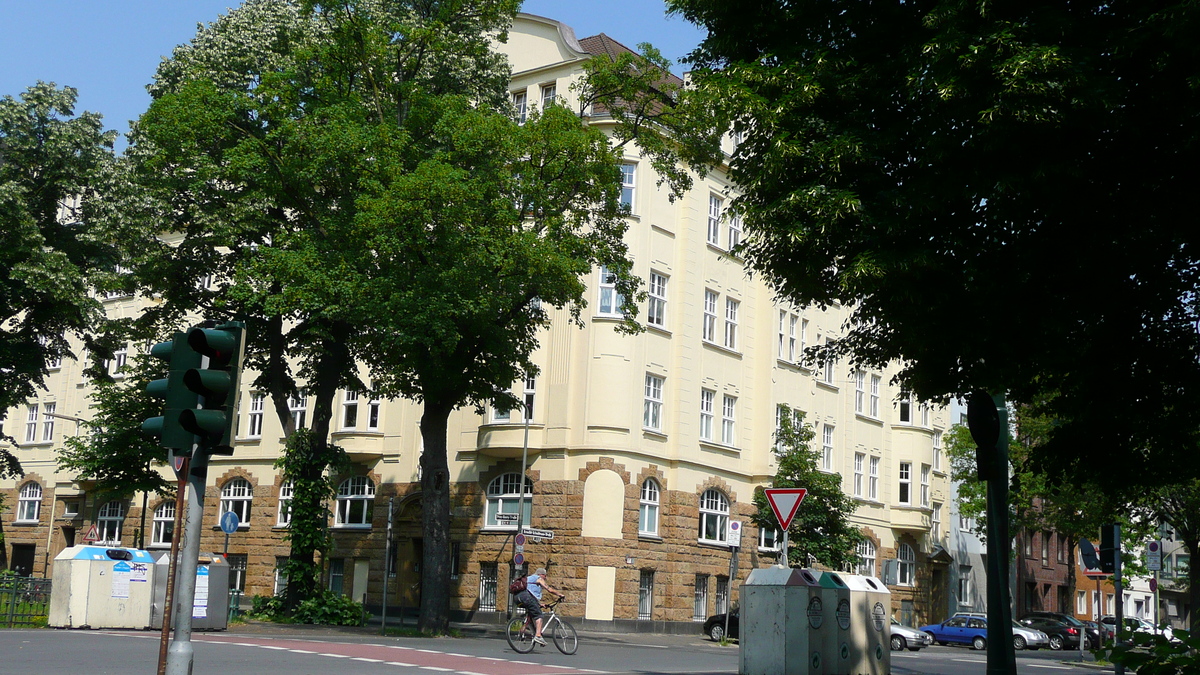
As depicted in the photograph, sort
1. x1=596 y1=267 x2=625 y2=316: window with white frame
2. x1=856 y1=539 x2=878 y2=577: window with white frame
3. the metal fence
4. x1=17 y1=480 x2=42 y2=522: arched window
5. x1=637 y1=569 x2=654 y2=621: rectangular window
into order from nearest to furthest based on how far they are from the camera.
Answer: the metal fence, x1=637 y1=569 x2=654 y2=621: rectangular window, x1=596 y1=267 x2=625 y2=316: window with white frame, x1=856 y1=539 x2=878 y2=577: window with white frame, x1=17 y1=480 x2=42 y2=522: arched window

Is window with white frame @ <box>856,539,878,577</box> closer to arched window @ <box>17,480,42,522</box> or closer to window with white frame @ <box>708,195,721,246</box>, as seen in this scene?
window with white frame @ <box>708,195,721,246</box>

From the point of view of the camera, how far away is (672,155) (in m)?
27.5

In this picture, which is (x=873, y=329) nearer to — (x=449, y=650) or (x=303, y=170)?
(x=449, y=650)

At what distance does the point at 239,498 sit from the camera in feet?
154

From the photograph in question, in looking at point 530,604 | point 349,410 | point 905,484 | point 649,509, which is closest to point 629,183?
point 649,509

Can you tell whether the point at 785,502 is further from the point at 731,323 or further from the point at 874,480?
the point at 874,480

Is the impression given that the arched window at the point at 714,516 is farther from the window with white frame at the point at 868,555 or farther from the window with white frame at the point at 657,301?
the window with white frame at the point at 868,555

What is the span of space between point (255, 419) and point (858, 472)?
24018mm

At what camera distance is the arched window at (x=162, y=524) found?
49.0 m

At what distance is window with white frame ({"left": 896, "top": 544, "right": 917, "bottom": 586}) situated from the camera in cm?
5207

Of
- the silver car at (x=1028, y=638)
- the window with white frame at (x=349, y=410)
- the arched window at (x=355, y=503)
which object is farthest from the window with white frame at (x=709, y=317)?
the silver car at (x=1028, y=638)

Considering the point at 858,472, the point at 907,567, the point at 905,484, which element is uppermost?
the point at 858,472

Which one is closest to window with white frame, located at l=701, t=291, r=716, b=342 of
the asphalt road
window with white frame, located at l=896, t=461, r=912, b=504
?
window with white frame, located at l=896, t=461, r=912, b=504

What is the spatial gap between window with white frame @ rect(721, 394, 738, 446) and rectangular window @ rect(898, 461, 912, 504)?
12.4 meters
